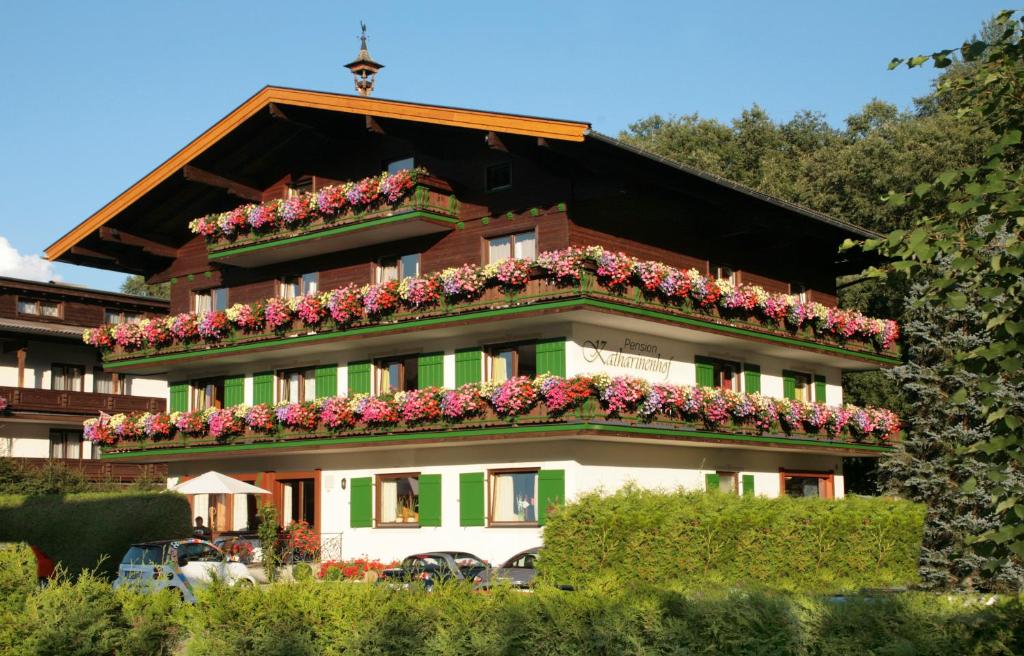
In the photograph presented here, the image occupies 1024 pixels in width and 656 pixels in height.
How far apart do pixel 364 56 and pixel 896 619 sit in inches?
1329

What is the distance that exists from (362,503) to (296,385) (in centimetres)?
517

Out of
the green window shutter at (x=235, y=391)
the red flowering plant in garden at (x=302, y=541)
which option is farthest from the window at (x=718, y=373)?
the green window shutter at (x=235, y=391)

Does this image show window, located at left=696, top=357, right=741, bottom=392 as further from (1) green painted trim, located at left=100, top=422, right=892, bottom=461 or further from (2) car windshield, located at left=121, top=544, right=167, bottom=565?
(2) car windshield, located at left=121, top=544, right=167, bottom=565

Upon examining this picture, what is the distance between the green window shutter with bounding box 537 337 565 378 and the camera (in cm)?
3016

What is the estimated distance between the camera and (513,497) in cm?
3116

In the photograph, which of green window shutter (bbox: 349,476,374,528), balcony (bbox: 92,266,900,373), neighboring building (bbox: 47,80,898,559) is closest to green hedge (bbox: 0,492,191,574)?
neighboring building (bbox: 47,80,898,559)

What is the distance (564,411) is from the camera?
2855cm

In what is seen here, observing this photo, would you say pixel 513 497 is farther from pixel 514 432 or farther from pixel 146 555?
pixel 146 555

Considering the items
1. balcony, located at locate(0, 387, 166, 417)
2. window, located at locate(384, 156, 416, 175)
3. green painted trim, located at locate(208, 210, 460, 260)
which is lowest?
balcony, located at locate(0, 387, 166, 417)

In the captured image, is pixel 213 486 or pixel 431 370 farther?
pixel 431 370

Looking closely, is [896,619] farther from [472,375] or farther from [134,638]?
[472,375]

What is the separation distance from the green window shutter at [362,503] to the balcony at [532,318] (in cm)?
409

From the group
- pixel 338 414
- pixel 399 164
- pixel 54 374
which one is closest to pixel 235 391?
pixel 338 414

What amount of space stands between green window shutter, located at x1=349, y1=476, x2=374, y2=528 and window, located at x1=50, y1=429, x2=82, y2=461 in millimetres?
23479
